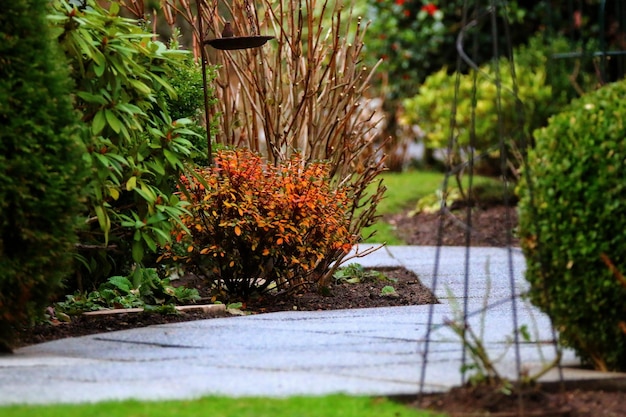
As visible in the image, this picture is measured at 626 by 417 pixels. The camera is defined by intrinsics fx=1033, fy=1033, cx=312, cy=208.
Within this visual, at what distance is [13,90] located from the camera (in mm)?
4766

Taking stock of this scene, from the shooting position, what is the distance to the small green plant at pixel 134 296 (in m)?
6.07

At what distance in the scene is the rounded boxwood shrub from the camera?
424cm

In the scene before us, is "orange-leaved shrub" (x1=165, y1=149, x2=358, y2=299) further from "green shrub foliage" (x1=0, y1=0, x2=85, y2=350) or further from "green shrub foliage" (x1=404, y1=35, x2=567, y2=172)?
"green shrub foliage" (x1=404, y1=35, x2=567, y2=172)

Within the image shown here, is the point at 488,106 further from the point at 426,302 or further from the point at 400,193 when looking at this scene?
the point at 426,302

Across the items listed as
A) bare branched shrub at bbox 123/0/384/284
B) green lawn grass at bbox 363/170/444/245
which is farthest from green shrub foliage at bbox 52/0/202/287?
green lawn grass at bbox 363/170/444/245

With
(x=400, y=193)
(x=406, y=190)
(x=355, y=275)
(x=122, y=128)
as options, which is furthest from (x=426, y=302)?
(x=406, y=190)

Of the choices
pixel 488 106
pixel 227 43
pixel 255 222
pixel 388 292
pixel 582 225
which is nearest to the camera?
pixel 582 225

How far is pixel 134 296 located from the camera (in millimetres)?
6277

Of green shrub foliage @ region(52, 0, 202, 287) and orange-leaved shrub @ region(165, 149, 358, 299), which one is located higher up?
green shrub foliage @ region(52, 0, 202, 287)

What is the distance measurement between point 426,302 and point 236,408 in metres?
3.10

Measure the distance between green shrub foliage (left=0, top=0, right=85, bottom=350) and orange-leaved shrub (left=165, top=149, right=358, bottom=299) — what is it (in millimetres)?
1279

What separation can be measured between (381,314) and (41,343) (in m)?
1.98

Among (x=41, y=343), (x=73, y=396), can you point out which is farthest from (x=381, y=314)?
(x=73, y=396)

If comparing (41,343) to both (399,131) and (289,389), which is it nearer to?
(289,389)
